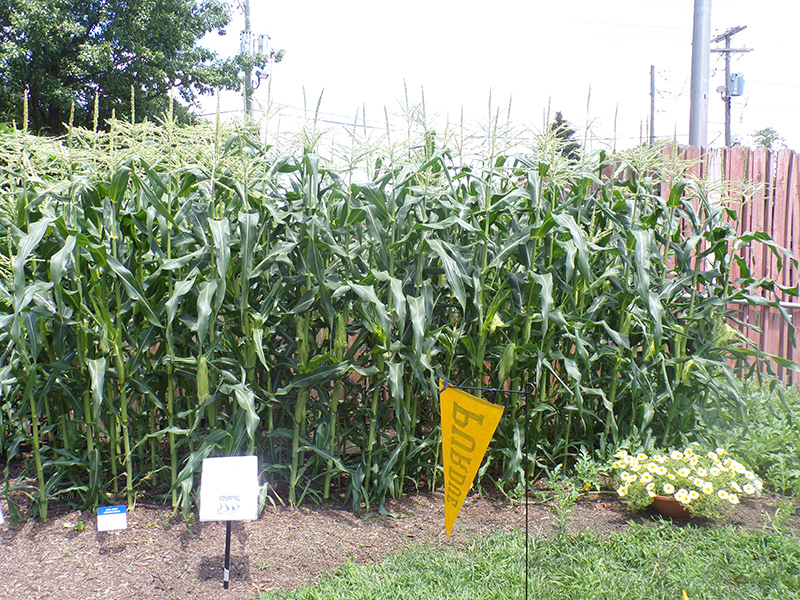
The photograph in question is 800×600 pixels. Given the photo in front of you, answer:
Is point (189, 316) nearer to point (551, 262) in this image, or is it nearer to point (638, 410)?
point (551, 262)

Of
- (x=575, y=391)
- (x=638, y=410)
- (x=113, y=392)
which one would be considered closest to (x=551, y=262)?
(x=575, y=391)

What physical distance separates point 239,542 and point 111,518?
59cm

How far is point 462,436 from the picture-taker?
234 centimetres

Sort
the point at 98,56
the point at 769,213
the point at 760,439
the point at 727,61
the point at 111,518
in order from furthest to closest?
the point at 727,61, the point at 98,56, the point at 769,213, the point at 760,439, the point at 111,518

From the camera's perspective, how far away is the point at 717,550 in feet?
8.49

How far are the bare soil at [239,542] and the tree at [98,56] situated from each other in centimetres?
1135

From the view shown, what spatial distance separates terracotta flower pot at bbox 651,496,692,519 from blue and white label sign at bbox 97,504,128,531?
102 inches

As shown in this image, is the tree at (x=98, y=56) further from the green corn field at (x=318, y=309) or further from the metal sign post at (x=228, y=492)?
the metal sign post at (x=228, y=492)

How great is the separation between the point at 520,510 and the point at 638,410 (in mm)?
945

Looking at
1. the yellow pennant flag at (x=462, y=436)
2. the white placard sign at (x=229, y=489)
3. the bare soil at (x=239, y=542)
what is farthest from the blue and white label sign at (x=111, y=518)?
the yellow pennant flag at (x=462, y=436)

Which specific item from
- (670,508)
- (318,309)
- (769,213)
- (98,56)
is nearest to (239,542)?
(318,309)

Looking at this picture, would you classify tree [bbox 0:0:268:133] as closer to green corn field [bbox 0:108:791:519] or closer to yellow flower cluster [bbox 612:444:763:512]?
green corn field [bbox 0:108:791:519]

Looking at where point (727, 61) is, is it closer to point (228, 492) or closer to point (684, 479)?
point (684, 479)

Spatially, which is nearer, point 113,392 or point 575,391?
point 113,392
